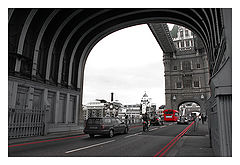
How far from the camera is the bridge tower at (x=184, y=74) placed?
179 feet

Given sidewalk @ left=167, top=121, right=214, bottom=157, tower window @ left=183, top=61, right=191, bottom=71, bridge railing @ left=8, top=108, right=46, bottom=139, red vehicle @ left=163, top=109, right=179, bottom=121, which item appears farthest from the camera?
tower window @ left=183, top=61, right=191, bottom=71

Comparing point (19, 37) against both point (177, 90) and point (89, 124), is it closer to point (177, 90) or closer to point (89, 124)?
point (89, 124)

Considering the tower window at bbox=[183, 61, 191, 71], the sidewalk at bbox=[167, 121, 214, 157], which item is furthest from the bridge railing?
the tower window at bbox=[183, 61, 191, 71]

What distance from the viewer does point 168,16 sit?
20766 mm

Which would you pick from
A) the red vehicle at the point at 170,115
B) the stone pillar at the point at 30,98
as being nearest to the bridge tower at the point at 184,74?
the red vehicle at the point at 170,115

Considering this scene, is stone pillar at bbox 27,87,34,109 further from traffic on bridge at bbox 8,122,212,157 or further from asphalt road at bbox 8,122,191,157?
asphalt road at bbox 8,122,191,157

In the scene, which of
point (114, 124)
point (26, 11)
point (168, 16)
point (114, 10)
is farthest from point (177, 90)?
point (26, 11)

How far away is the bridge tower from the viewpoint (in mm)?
54688

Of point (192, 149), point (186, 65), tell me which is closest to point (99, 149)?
point (192, 149)

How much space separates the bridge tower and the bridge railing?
148ft

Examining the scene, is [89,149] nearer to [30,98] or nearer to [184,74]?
[30,98]

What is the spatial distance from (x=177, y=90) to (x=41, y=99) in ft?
162

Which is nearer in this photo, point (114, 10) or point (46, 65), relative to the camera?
point (46, 65)

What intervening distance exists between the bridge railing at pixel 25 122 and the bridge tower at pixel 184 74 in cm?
4506
